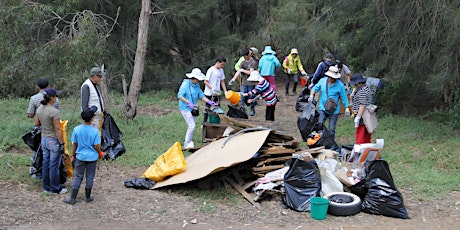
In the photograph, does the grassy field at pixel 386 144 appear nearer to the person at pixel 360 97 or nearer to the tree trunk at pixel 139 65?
the tree trunk at pixel 139 65

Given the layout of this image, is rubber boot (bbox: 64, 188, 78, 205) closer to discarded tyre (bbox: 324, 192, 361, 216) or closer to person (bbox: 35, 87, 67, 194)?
person (bbox: 35, 87, 67, 194)

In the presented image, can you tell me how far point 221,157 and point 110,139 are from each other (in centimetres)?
226

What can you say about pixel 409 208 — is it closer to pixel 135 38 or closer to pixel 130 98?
pixel 130 98

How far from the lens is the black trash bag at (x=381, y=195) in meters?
6.55

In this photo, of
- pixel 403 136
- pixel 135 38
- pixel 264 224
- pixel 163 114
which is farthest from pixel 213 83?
pixel 135 38

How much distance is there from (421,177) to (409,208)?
138 cm

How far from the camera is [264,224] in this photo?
627 cm

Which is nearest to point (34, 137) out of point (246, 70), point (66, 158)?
point (66, 158)

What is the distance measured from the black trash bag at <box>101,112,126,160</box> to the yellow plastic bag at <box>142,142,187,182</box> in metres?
1.38

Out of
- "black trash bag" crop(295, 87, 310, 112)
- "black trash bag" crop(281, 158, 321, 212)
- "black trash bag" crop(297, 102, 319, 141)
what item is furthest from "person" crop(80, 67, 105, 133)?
"black trash bag" crop(295, 87, 310, 112)

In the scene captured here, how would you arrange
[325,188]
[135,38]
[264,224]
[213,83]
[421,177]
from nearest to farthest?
[264,224] → [325,188] → [421,177] → [213,83] → [135,38]

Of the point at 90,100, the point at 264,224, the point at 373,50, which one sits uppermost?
the point at 373,50

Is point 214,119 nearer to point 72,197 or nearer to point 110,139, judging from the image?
point 110,139

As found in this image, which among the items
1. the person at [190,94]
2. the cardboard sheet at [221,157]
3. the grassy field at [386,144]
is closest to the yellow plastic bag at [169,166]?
the cardboard sheet at [221,157]
